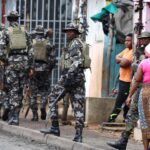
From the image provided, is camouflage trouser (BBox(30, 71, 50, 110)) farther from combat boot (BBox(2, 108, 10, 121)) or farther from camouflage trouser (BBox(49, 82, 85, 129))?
camouflage trouser (BBox(49, 82, 85, 129))

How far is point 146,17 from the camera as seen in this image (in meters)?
11.8

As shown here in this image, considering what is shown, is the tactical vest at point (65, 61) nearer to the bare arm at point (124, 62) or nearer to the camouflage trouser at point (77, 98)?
the camouflage trouser at point (77, 98)

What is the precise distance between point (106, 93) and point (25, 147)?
14.5 feet

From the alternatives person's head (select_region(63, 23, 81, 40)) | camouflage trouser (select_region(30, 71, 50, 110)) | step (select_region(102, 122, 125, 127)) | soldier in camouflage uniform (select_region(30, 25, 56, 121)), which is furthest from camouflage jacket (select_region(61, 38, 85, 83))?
camouflage trouser (select_region(30, 71, 50, 110))

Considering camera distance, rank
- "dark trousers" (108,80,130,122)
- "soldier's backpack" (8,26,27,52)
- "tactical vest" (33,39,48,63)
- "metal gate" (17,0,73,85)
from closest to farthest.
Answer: "soldier's backpack" (8,26,27,52)
"dark trousers" (108,80,130,122)
"tactical vest" (33,39,48,63)
"metal gate" (17,0,73,85)

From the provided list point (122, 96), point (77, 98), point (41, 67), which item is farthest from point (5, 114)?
point (77, 98)

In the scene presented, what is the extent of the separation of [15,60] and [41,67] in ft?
5.33

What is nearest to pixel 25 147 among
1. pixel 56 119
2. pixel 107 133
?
pixel 56 119

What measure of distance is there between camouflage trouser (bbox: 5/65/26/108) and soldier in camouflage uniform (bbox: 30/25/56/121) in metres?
1.28

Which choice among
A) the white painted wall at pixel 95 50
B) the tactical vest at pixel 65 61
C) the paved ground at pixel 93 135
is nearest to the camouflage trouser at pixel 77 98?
the tactical vest at pixel 65 61

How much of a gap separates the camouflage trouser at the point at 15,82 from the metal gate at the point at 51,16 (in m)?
4.90

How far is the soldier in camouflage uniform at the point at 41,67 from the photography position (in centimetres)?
1357

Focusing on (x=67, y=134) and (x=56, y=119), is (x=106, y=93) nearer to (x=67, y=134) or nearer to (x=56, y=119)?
(x=67, y=134)

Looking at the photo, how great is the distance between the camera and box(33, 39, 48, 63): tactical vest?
13.5 metres
